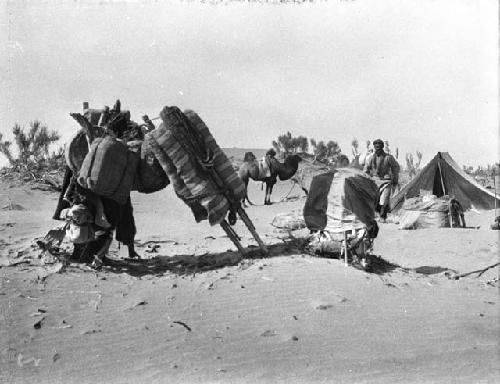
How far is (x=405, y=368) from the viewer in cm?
378

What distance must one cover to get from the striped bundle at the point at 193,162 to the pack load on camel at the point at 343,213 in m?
1.10

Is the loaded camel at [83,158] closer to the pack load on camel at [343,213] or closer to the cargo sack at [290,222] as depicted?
the pack load on camel at [343,213]

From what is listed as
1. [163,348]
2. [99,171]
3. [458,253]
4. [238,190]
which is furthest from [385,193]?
[163,348]

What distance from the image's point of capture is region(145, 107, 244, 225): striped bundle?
5.85 m

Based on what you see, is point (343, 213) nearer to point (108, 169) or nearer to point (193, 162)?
point (193, 162)

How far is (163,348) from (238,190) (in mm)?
2710

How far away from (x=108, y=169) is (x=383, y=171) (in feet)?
23.5

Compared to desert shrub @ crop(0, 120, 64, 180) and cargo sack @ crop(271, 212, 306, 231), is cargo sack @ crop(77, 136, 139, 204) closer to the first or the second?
cargo sack @ crop(271, 212, 306, 231)

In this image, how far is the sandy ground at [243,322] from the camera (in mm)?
3668

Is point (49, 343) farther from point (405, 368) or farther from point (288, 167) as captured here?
point (288, 167)

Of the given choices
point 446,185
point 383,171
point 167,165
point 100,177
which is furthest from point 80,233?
point 446,185

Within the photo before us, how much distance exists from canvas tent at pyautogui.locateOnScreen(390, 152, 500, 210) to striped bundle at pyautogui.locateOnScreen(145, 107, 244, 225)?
821 cm

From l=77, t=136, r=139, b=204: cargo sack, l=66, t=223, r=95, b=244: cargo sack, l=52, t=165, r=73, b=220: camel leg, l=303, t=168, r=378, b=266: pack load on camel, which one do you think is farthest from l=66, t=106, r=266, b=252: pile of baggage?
l=303, t=168, r=378, b=266: pack load on camel

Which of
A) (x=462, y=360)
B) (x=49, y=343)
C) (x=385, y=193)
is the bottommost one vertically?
(x=462, y=360)
